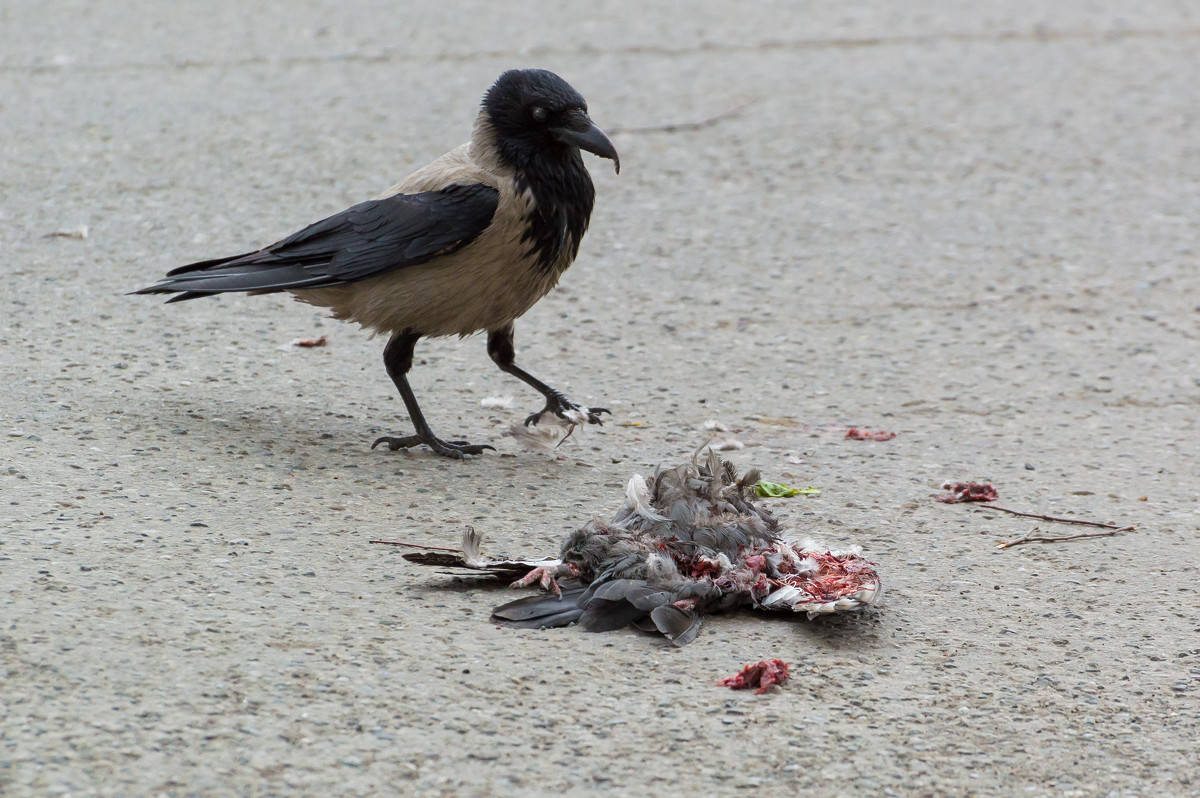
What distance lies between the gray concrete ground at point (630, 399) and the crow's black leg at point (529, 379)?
0.14 metres

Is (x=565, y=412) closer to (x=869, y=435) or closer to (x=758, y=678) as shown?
(x=869, y=435)

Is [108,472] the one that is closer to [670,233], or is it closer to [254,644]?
[254,644]

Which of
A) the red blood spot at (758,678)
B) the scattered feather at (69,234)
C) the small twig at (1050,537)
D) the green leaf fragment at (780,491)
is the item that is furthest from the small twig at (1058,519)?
the scattered feather at (69,234)

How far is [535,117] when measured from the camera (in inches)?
175

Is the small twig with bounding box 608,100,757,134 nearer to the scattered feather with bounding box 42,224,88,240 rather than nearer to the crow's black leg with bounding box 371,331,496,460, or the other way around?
the scattered feather with bounding box 42,224,88,240

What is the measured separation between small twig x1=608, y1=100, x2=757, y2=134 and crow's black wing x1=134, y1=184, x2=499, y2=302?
3.57m

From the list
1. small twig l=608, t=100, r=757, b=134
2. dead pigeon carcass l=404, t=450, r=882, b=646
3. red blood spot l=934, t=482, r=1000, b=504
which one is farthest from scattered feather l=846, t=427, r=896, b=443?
small twig l=608, t=100, r=757, b=134

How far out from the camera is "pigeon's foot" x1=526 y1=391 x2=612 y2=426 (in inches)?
183

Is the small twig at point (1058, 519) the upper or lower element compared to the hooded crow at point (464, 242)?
lower

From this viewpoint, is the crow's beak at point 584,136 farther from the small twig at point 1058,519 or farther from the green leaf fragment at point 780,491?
the small twig at point 1058,519

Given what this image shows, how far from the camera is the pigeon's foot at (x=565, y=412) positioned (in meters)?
4.64

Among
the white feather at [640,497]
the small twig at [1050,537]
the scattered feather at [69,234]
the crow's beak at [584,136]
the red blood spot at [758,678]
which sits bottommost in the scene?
the small twig at [1050,537]

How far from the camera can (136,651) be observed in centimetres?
293

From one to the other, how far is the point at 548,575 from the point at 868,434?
1.82 m
